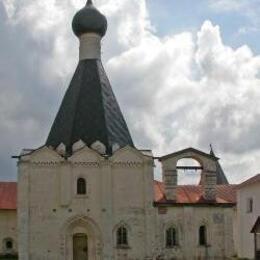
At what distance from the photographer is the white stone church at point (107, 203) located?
26969 millimetres

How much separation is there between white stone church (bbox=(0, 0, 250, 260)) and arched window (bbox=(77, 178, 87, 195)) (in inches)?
1.2

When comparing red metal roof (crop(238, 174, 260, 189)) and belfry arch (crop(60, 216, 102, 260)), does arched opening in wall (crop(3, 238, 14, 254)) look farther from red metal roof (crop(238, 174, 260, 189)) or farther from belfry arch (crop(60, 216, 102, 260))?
red metal roof (crop(238, 174, 260, 189))

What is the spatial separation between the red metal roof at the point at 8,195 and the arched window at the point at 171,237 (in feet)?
27.9

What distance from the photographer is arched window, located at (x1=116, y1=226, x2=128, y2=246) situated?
27328mm

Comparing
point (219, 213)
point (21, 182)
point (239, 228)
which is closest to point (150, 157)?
point (219, 213)

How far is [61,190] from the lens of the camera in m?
27.1

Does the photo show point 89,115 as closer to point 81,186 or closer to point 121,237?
point 81,186

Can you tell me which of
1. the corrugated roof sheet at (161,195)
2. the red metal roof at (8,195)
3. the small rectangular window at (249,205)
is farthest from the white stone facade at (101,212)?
the red metal roof at (8,195)

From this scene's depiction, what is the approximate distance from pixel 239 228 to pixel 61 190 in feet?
36.4

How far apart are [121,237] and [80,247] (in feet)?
6.09

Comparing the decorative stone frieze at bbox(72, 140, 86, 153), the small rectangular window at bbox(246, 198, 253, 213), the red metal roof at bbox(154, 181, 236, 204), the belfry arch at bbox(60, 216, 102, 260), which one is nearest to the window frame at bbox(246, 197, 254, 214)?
the small rectangular window at bbox(246, 198, 253, 213)

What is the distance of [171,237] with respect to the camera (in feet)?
91.6

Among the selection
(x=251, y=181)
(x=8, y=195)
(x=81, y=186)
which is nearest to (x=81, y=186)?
(x=81, y=186)

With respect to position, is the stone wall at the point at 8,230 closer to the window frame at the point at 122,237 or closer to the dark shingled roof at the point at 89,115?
the dark shingled roof at the point at 89,115
